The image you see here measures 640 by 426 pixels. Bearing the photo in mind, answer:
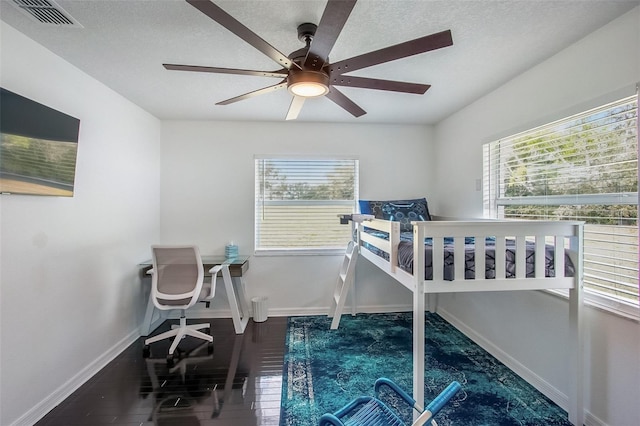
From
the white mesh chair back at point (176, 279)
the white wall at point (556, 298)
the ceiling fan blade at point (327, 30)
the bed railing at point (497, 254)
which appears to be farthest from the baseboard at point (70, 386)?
the white wall at point (556, 298)

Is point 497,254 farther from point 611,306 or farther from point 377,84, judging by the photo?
point 377,84

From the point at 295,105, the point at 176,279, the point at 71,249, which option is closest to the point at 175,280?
the point at 176,279

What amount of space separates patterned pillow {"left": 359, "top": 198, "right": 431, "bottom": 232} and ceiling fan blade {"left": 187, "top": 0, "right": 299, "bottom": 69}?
6.41 ft

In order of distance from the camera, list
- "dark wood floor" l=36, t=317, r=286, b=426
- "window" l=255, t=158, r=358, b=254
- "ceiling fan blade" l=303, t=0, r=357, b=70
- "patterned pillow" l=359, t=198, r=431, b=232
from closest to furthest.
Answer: "ceiling fan blade" l=303, t=0, r=357, b=70, "dark wood floor" l=36, t=317, r=286, b=426, "patterned pillow" l=359, t=198, r=431, b=232, "window" l=255, t=158, r=358, b=254

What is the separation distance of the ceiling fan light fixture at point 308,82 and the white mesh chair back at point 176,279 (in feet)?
5.55

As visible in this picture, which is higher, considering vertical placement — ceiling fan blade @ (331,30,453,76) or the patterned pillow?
ceiling fan blade @ (331,30,453,76)

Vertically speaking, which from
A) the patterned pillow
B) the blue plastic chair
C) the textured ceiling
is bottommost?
the blue plastic chair

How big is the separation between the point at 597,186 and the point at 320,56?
1802mm

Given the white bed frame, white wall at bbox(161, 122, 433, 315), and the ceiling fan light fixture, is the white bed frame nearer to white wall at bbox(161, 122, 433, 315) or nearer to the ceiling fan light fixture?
the ceiling fan light fixture

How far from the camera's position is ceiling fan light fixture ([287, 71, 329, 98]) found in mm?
1585

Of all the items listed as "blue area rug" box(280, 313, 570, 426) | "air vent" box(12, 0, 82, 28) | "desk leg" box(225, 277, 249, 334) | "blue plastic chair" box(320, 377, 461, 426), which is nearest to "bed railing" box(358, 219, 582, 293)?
"blue plastic chair" box(320, 377, 461, 426)

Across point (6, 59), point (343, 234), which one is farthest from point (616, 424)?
point (6, 59)

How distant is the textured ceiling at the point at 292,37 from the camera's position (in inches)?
A: 59.7

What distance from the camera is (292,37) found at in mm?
1775
